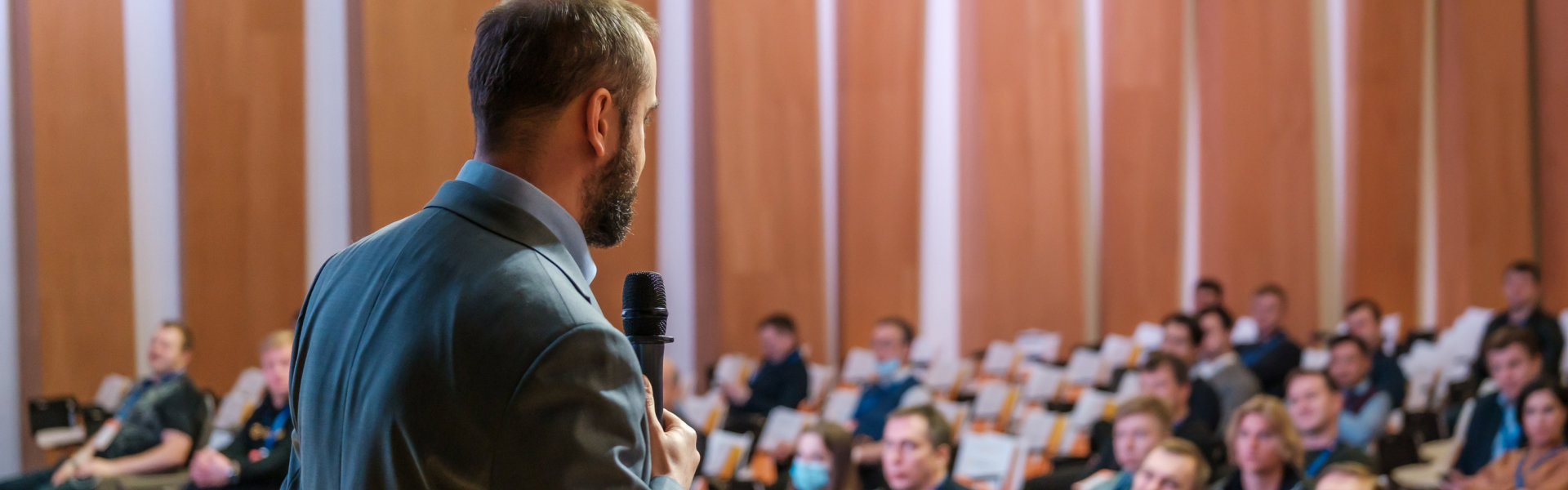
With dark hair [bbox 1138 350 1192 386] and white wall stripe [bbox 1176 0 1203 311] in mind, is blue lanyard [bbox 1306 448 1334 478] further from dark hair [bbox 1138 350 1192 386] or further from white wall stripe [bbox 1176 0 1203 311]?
white wall stripe [bbox 1176 0 1203 311]

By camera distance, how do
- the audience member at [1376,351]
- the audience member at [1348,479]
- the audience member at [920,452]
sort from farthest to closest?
the audience member at [1376,351]
the audience member at [920,452]
the audience member at [1348,479]

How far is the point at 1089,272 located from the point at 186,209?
8132 mm

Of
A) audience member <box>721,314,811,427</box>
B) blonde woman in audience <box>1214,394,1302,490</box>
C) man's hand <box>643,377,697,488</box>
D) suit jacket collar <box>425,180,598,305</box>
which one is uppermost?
suit jacket collar <box>425,180,598,305</box>

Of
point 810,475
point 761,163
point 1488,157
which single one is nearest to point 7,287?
point 761,163

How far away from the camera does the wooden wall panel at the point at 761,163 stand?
35.6 feet

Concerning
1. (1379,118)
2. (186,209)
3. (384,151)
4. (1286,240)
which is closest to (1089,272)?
(1286,240)

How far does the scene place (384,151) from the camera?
30.0 feet

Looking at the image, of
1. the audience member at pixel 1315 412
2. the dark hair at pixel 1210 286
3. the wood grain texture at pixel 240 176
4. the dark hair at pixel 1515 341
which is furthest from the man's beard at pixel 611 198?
the dark hair at pixel 1210 286

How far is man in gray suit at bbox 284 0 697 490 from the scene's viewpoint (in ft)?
3.47

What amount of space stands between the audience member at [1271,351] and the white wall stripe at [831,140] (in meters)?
3.63

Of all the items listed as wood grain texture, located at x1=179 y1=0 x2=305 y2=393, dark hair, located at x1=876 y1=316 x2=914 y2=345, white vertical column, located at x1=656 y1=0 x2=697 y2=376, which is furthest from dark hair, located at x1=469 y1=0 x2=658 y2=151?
white vertical column, located at x1=656 y1=0 x2=697 y2=376

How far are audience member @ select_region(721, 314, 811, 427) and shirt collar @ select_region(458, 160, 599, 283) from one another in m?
7.82

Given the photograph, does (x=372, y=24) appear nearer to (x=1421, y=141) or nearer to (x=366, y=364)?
(x=366, y=364)

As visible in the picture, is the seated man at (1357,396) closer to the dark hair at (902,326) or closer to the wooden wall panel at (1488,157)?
the dark hair at (902,326)
